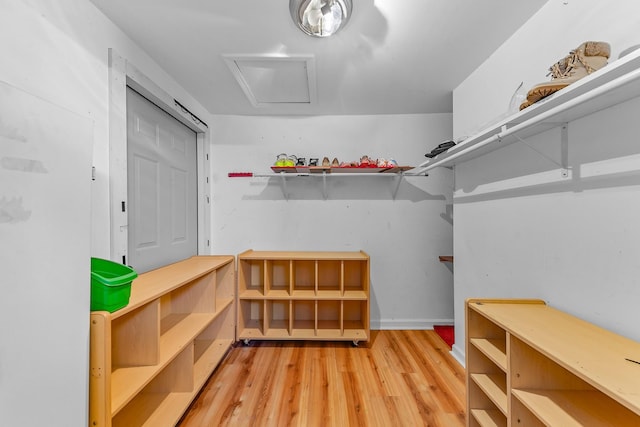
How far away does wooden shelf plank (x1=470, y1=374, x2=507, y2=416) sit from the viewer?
1.10m

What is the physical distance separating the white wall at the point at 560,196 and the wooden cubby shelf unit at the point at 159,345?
1.85 m

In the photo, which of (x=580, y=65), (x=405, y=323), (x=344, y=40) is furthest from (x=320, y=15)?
(x=405, y=323)

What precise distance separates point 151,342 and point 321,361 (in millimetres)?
1253

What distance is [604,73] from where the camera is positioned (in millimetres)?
750

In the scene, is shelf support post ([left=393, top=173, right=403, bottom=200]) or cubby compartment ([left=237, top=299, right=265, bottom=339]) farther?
shelf support post ([left=393, top=173, right=403, bottom=200])

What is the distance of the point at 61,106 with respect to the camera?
100cm

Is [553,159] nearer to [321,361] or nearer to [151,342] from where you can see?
[321,361]

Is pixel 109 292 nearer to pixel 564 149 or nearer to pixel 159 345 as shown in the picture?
pixel 159 345

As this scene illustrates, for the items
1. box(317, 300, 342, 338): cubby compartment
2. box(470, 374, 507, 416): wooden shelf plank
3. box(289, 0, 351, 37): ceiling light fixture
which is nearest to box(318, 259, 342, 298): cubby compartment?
box(317, 300, 342, 338): cubby compartment

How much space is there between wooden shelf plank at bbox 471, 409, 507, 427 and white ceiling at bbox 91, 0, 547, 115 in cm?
198

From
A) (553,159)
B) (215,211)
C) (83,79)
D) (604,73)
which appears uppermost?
(83,79)

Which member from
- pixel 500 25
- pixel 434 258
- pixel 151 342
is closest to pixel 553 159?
→ pixel 500 25

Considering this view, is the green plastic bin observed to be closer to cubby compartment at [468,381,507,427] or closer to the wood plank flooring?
the wood plank flooring

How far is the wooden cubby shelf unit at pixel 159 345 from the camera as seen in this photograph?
2.95 ft
